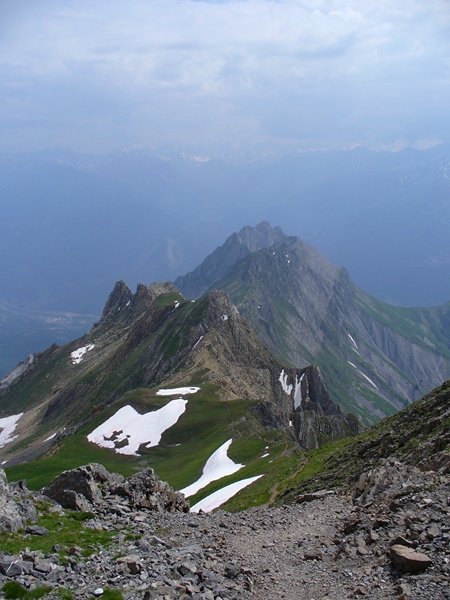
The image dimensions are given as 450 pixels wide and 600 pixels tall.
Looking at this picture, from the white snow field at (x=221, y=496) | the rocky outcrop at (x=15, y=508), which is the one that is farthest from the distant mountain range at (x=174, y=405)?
the rocky outcrop at (x=15, y=508)

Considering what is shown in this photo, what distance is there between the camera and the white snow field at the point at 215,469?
57.2 m

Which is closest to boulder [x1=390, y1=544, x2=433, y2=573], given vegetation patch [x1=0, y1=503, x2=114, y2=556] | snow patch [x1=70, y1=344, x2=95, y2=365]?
vegetation patch [x1=0, y1=503, x2=114, y2=556]

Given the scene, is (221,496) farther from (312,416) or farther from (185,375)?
(185,375)

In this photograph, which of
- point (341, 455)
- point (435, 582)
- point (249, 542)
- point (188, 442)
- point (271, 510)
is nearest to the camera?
point (435, 582)

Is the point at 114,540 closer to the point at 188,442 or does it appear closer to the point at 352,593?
the point at 352,593

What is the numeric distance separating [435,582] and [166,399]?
76182mm

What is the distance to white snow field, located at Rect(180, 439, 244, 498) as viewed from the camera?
188 ft

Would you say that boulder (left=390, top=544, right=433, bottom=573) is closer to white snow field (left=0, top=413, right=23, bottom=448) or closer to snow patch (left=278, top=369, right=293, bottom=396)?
snow patch (left=278, top=369, right=293, bottom=396)

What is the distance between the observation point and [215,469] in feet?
205

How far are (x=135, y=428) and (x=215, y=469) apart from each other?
24751 mm

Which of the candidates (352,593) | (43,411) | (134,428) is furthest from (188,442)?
(43,411)

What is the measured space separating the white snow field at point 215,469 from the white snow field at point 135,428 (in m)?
14.8

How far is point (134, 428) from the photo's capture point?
8356 centimetres

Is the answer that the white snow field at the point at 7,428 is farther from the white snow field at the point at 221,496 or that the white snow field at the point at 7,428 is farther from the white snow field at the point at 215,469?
the white snow field at the point at 221,496
